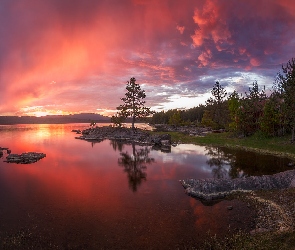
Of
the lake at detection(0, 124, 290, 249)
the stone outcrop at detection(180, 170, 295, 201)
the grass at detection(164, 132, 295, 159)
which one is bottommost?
the lake at detection(0, 124, 290, 249)

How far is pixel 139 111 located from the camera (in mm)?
72938

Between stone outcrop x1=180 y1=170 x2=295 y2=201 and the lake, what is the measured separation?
906 millimetres

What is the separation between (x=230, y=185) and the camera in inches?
716

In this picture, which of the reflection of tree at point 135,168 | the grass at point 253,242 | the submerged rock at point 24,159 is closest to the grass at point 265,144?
the reflection of tree at point 135,168

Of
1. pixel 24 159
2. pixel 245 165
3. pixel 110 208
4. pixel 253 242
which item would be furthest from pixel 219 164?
pixel 24 159

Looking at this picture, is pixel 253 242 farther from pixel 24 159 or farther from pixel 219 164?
pixel 24 159

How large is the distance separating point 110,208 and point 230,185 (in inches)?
385

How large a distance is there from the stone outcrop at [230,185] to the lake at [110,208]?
35.7 inches

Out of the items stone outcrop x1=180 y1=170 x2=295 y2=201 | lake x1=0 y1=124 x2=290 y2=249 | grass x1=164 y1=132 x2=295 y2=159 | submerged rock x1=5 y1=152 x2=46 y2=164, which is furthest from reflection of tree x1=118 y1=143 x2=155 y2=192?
grass x1=164 y1=132 x2=295 y2=159

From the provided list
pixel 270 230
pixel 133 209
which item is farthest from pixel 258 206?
pixel 133 209

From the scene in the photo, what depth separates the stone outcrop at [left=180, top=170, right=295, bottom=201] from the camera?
56.2 feet

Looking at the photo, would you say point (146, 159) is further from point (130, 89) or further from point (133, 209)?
point (130, 89)

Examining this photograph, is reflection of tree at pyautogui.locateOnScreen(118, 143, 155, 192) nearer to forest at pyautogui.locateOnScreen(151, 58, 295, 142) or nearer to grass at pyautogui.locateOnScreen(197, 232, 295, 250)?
grass at pyautogui.locateOnScreen(197, 232, 295, 250)

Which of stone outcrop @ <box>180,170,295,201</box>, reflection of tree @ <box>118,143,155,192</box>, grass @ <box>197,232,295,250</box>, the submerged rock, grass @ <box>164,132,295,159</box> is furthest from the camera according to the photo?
grass @ <box>164,132,295,159</box>
